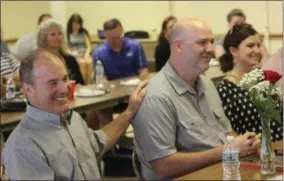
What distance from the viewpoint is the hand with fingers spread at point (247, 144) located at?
243cm

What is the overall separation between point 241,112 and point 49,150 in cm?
120

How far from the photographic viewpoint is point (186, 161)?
8.18 feet

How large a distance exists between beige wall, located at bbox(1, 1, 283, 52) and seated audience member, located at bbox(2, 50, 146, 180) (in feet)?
17.8

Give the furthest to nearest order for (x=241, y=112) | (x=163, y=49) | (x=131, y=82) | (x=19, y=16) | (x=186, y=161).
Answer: (x=19, y=16) < (x=163, y=49) < (x=131, y=82) < (x=241, y=112) < (x=186, y=161)

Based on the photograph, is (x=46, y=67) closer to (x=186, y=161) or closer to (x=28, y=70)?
(x=28, y=70)

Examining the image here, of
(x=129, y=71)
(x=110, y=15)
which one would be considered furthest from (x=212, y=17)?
(x=129, y=71)

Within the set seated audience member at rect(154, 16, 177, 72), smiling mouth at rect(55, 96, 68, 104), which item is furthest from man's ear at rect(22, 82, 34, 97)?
seated audience member at rect(154, 16, 177, 72)

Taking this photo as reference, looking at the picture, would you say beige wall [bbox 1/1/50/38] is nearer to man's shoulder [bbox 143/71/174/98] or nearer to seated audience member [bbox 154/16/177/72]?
seated audience member [bbox 154/16/177/72]

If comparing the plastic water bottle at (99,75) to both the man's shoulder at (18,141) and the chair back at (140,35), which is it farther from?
the chair back at (140,35)

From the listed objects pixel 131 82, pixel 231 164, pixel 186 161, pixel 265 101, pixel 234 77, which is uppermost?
pixel 265 101

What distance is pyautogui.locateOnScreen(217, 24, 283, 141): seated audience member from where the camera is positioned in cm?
301

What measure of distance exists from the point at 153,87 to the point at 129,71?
10.7ft

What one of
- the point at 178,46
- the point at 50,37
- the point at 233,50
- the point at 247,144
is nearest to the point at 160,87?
the point at 178,46

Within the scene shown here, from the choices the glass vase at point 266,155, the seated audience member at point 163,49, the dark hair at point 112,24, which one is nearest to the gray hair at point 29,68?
the glass vase at point 266,155
